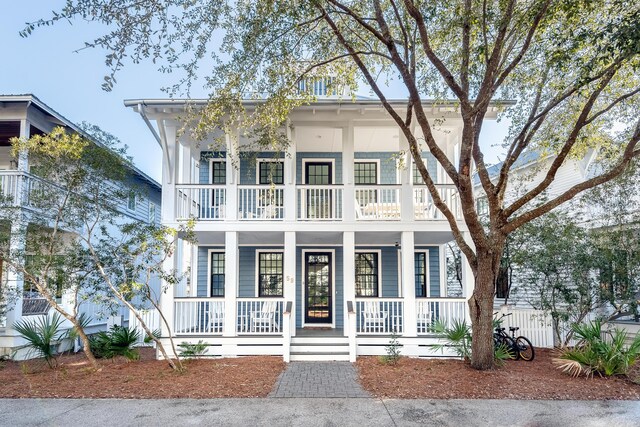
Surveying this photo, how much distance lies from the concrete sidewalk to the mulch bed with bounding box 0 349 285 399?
0.39 metres

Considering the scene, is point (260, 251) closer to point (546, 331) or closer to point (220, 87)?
point (220, 87)

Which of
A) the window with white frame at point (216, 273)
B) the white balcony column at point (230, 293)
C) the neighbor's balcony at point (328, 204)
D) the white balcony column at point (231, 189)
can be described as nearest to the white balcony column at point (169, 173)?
the neighbor's balcony at point (328, 204)

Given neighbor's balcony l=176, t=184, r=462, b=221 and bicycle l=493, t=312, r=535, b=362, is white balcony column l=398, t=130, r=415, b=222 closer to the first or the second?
neighbor's balcony l=176, t=184, r=462, b=221

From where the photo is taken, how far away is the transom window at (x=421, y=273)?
1314cm

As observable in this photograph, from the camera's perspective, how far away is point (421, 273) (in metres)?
13.2

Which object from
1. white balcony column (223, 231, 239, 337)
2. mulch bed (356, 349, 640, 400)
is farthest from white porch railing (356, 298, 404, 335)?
white balcony column (223, 231, 239, 337)

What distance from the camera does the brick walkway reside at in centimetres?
691

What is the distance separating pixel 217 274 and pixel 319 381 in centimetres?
636

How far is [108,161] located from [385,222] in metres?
6.41

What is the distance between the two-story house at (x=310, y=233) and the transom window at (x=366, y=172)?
66cm

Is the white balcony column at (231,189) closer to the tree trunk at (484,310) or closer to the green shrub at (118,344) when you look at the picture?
the green shrub at (118,344)

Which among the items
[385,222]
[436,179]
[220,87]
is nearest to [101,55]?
[220,87]

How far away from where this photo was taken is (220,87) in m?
8.91

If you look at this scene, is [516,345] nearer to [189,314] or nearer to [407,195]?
[407,195]
